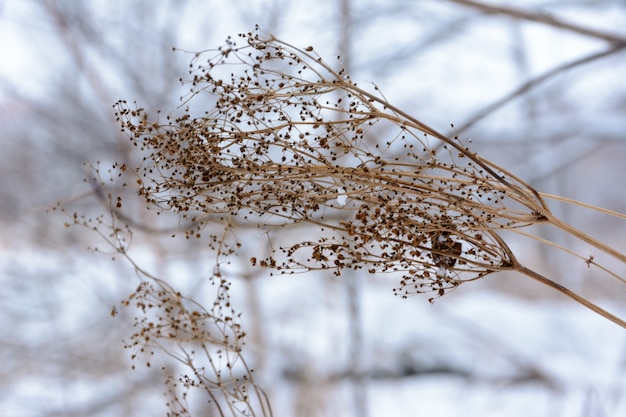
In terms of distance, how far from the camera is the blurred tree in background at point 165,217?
5.05 ft

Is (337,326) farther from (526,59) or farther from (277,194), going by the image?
(277,194)

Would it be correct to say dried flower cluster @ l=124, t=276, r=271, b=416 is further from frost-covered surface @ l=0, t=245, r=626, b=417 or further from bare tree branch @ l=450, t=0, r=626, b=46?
bare tree branch @ l=450, t=0, r=626, b=46

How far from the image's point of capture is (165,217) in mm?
1630

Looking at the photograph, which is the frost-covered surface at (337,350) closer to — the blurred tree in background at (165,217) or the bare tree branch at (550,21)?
the blurred tree in background at (165,217)

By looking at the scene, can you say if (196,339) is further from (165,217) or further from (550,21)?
(165,217)

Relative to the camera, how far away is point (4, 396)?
1.66m

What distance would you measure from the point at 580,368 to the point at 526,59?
0.93m

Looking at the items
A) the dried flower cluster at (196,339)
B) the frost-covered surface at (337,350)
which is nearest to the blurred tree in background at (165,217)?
the frost-covered surface at (337,350)

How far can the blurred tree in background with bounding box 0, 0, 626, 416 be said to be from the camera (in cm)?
154

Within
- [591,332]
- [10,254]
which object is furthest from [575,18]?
[10,254]

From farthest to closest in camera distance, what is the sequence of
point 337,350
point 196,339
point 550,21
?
point 337,350 < point 550,21 < point 196,339

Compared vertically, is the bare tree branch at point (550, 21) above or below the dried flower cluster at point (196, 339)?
above

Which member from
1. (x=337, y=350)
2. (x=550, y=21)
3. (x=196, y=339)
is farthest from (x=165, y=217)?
(x=196, y=339)

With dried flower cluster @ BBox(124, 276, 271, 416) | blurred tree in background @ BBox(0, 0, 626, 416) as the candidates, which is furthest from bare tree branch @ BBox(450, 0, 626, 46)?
dried flower cluster @ BBox(124, 276, 271, 416)
